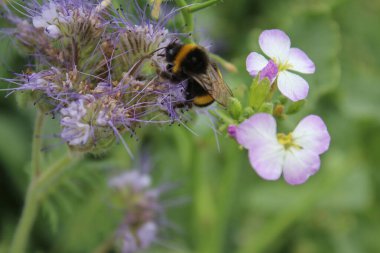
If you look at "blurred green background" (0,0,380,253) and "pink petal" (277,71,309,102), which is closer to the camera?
"pink petal" (277,71,309,102)

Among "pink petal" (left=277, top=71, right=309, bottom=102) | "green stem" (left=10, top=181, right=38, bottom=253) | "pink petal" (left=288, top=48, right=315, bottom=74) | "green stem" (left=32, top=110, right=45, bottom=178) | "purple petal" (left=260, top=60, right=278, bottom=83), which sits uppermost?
"purple petal" (left=260, top=60, right=278, bottom=83)

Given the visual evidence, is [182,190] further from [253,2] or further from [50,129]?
[253,2]

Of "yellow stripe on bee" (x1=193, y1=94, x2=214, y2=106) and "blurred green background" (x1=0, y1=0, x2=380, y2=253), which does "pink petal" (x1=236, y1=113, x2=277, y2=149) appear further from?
"blurred green background" (x1=0, y1=0, x2=380, y2=253)

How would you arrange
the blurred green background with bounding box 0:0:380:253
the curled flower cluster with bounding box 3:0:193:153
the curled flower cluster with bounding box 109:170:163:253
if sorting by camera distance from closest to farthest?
1. the curled flower cluster with bounding box 3:0:193:153
2. the curled flower cluster with bounding box 109:170:163:253
3. the blurred green background with bounding box 0:0:380:253

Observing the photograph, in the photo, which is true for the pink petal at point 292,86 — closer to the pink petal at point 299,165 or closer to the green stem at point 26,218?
the pink petal at point 299,165

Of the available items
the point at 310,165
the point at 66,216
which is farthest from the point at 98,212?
the point at 310,165

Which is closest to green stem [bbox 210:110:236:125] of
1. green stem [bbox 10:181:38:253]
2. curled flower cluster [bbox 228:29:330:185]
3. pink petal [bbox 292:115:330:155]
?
curled flower cluster [bbox 228:29:330:185]

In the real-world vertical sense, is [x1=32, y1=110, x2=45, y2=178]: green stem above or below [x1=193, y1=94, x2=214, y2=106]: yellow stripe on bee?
below
